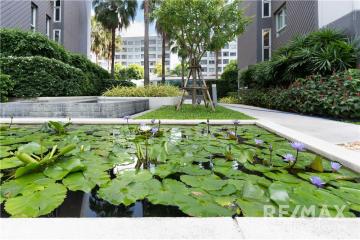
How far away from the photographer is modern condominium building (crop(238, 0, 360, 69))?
27.8 feet

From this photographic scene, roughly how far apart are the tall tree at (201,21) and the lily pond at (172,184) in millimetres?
6460

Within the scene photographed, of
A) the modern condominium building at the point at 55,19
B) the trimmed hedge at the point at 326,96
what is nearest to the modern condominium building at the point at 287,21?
the trimmed hedge at the point at 326,96

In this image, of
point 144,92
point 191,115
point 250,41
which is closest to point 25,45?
point 144,92

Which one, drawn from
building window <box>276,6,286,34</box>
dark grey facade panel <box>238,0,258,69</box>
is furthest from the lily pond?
dark grey facade panel <box>238,0,258,69</box>

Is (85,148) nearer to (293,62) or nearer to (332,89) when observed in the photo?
(332,89)

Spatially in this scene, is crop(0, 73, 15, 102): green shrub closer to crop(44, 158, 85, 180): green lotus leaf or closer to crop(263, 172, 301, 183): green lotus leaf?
crop(44, 158, 85, 180): green lotus leaf

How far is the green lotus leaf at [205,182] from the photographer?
1748mm

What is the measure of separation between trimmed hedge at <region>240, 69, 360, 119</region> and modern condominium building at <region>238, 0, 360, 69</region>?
1.85 metres

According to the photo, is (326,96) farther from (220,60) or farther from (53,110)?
(220,60)

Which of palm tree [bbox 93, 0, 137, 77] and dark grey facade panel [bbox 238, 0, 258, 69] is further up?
palm tree [bbox 93, 0, 137, 77]

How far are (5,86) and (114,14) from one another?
16937mm

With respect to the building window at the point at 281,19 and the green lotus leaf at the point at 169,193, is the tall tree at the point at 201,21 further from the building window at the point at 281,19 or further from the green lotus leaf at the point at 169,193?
the green lotus leaf at the point at 169,193
